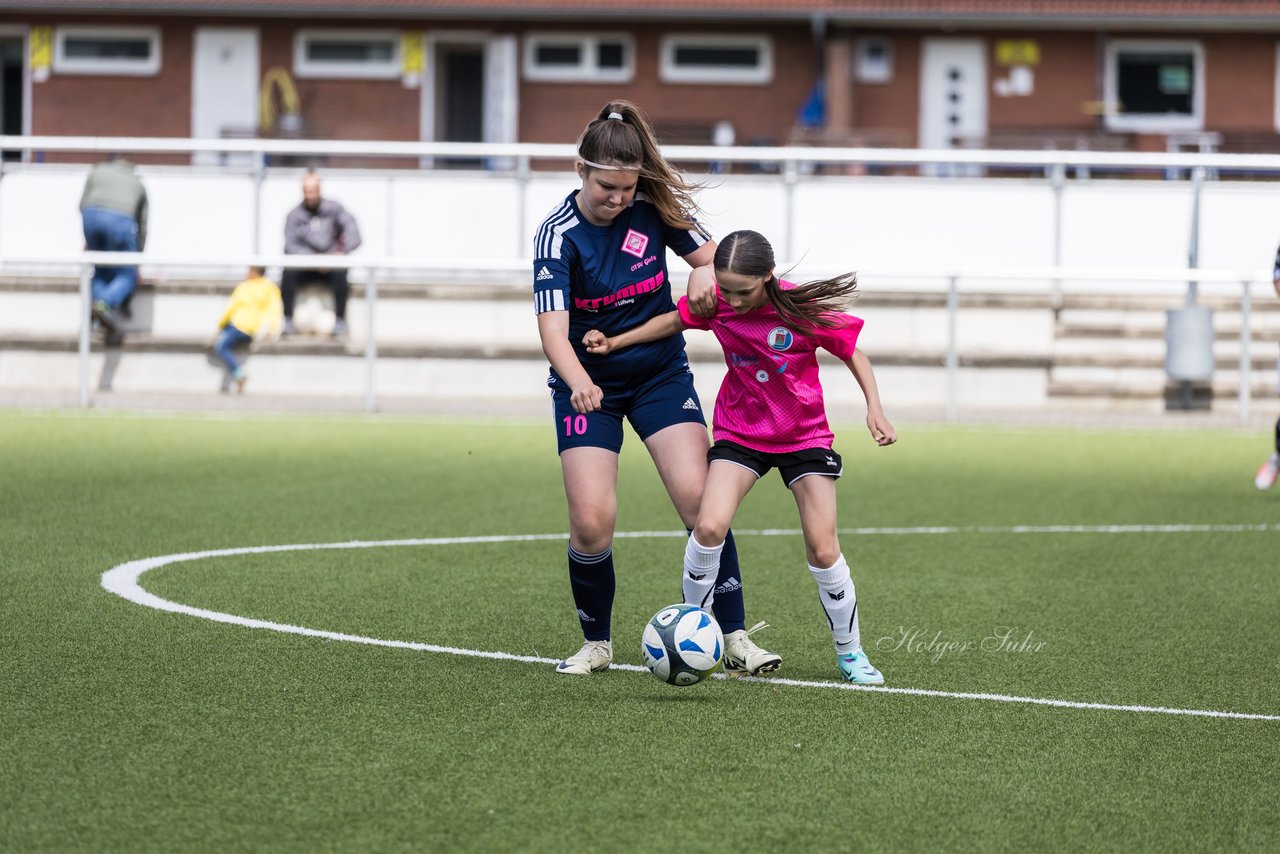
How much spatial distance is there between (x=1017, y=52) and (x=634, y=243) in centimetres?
2447

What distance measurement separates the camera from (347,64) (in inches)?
1200

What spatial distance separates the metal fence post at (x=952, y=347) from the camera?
16875 mm

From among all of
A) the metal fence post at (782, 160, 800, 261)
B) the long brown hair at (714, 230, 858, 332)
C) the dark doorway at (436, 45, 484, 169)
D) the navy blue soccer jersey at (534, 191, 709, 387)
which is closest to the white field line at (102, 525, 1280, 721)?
the navy blue soccer jersey at (534, 191, 709, 387)

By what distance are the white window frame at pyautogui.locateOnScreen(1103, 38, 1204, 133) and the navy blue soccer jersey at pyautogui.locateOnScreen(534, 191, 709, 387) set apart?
2457 cm

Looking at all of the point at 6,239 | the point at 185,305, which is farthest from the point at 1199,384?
the point at 6,239

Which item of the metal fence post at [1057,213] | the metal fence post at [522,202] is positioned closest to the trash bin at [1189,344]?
the metal fence post at [1057,213]

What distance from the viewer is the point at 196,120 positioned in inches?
1194

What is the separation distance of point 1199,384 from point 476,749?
14.0m

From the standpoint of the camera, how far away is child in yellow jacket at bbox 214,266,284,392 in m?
17.8

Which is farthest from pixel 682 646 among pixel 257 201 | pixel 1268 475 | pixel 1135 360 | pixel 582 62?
pixel 582 62

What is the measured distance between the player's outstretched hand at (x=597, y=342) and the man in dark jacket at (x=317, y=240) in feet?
40.1

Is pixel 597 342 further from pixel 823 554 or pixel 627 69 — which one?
pixel 627 69

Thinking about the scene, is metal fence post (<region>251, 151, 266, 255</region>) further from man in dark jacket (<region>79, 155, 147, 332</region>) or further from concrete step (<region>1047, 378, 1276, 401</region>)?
concrete step (<region>1047, 378, 1276, 401</region>)

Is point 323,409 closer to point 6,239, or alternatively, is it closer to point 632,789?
point 6,239
